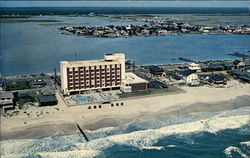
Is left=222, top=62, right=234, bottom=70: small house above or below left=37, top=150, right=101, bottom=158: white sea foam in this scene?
above

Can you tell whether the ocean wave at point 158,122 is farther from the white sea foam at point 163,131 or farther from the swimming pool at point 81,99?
the swimming pool at point 81,99

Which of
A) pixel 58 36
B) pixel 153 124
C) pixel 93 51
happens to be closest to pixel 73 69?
pixel 153 124

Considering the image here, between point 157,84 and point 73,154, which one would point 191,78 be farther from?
point 73,154

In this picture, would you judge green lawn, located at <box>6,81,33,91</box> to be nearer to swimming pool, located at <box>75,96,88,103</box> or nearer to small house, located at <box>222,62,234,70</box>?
swimming pool, located at <box>75,96,88,103</box>

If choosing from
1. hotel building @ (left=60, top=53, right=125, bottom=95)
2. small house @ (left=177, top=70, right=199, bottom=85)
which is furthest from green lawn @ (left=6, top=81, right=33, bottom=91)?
small house @ (left=177, top=70, right=199, bottom=85)

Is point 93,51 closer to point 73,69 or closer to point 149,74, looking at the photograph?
point 149,74

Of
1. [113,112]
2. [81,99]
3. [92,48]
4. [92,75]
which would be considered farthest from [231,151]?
[92,48]
